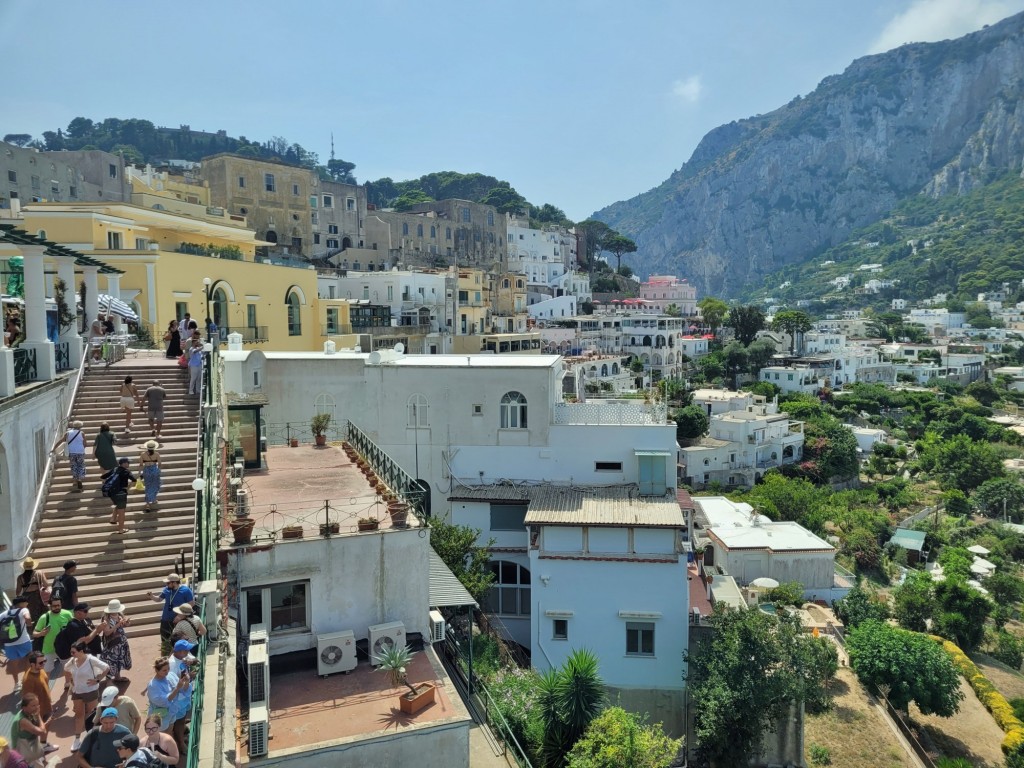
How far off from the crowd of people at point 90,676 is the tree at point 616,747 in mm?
7215

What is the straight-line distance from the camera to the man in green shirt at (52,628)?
8641mm

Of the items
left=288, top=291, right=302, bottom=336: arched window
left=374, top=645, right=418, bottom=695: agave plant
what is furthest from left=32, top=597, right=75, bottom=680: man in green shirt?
left=288, top=291, right=302, bottom=336: arched window

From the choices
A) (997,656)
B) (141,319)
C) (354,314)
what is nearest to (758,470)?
(997,656)

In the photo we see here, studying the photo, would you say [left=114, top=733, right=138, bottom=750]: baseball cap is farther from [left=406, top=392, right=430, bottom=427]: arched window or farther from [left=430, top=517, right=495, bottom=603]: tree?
[left=406, top=392, right=430, bottom=427]: arched window

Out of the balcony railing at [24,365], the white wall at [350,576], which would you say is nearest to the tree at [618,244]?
the white wall at [350,576]

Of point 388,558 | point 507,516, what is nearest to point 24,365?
point 388,558

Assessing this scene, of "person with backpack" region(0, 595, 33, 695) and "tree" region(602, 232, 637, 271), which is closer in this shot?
"person with backpack" region(0, 595, 33, 695)

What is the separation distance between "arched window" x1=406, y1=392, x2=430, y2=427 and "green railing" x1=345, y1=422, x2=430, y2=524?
5010 millimetres

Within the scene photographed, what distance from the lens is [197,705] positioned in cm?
791

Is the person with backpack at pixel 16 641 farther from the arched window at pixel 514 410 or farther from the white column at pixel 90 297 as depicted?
the arched window at pixel 514 410

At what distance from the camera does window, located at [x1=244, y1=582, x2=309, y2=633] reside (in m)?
11.8

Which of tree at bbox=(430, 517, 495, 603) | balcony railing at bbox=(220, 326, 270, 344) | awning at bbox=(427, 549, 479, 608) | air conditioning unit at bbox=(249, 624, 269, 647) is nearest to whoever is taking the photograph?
air conditioning unit at bbox=(249, 624, 269, 647)

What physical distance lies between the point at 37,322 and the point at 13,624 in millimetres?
6757

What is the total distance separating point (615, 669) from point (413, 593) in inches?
357
